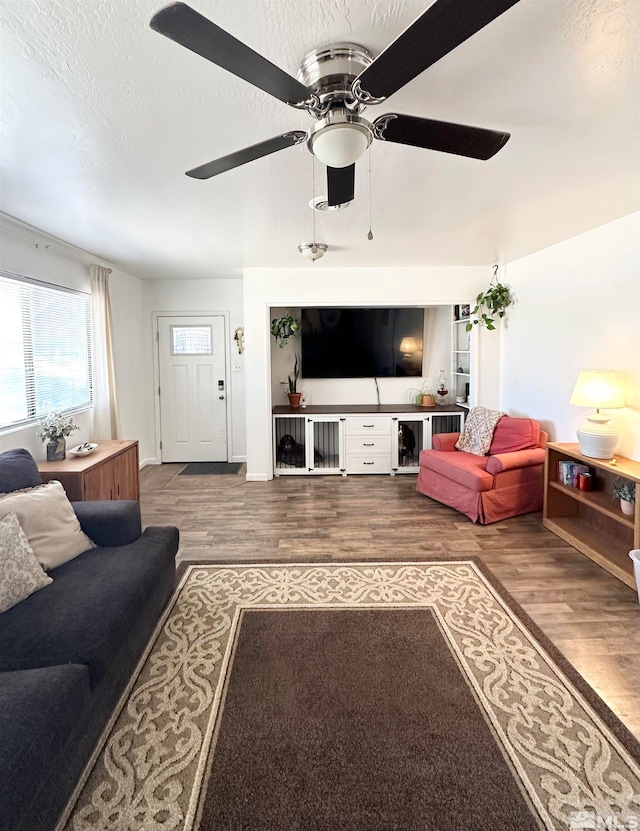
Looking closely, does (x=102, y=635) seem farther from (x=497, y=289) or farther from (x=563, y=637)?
(x=497, y=289)

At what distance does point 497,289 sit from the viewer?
454cm

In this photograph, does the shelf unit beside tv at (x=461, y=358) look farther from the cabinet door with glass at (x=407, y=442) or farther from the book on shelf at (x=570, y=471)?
the book on shelf at (x=570, y=471)

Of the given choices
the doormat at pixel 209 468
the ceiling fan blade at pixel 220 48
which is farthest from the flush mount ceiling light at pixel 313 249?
the doormat at pixel 209 468

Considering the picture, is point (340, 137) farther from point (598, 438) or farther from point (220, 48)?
point (598, 438)

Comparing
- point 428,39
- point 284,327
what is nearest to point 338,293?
point 284,327

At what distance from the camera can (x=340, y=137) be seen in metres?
1.38

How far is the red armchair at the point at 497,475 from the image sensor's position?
3.58m

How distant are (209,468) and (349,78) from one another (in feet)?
15.6

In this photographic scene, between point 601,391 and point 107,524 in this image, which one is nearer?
point 107,524

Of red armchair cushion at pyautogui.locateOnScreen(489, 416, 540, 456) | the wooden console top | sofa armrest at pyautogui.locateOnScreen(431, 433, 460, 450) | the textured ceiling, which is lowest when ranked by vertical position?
sofa armrest at pyautogui.locateOnScreen(431, 433, 460, 450)

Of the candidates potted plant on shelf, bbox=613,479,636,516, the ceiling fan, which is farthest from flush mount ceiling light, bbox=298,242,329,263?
potted plant on shelf, bbox=613,479,636,516

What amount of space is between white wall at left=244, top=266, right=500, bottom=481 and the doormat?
3.17ft

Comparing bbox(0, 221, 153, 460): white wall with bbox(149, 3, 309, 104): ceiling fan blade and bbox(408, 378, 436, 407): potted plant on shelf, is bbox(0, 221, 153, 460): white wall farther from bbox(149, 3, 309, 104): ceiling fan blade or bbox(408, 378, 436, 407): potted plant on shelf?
bbox(408, 378, 436, 407): potted plant on shelf

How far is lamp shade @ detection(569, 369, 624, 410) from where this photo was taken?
2916mm
